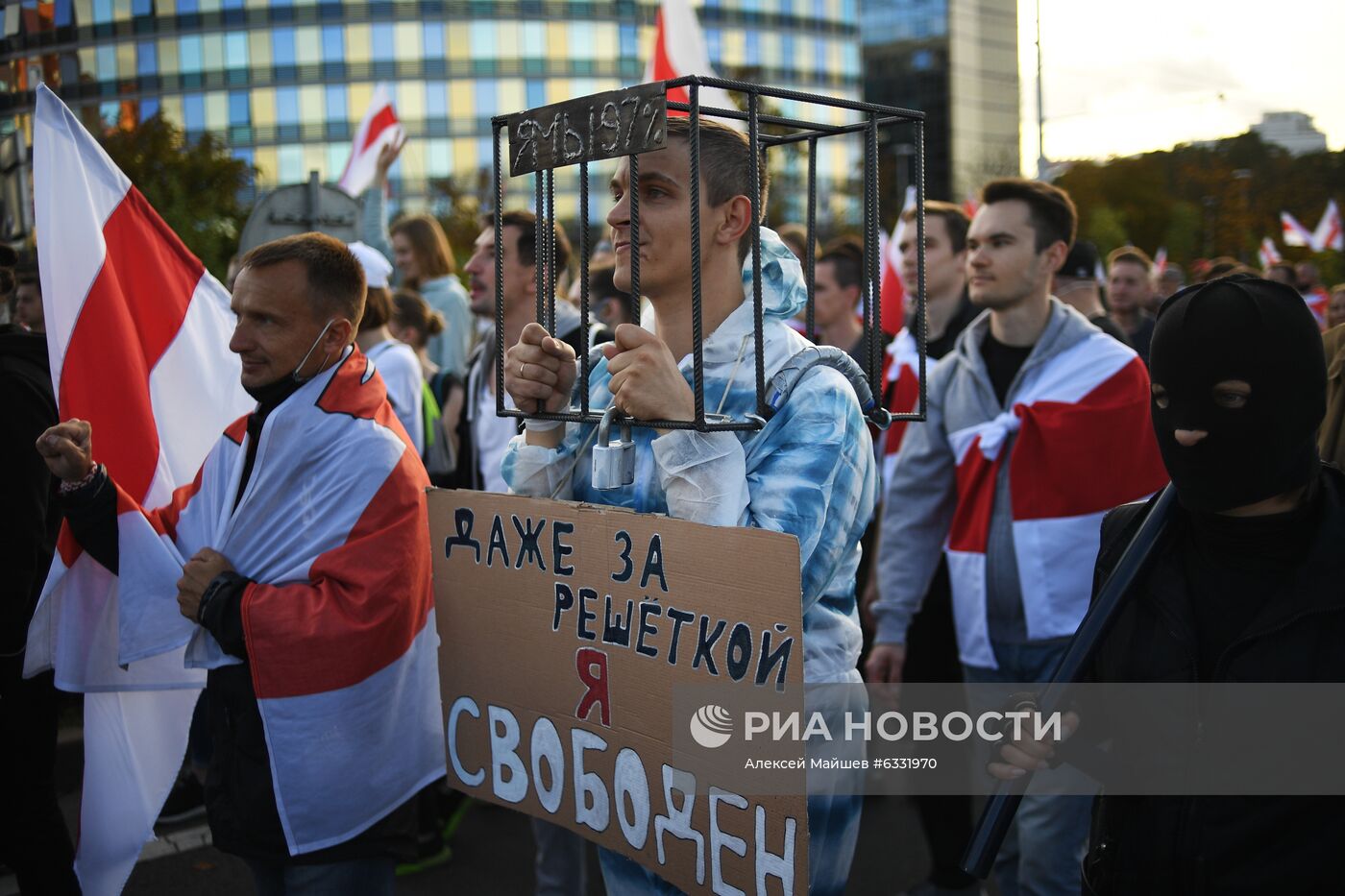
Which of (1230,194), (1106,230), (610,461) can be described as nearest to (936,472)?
(610,461)

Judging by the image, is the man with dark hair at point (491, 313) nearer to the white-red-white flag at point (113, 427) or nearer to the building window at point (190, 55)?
the white-red-white flag at point (113, 427)

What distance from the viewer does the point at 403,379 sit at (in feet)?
17.5

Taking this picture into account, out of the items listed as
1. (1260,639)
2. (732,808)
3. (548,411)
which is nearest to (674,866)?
(732,808)

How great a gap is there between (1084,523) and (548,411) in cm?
199

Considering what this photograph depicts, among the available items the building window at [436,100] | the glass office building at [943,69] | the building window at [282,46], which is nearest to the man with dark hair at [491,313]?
the building window at [282,46]

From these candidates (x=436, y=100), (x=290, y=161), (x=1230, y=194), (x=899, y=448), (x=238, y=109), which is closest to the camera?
(x=899, y=448)

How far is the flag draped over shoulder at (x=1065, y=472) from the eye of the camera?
3602 millimetres

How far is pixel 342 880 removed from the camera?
2764 mm

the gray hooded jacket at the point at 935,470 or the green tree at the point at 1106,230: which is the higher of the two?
the green tree at the point at 1106,230

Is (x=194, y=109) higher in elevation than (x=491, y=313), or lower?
higher

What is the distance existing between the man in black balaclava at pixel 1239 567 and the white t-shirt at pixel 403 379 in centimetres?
381

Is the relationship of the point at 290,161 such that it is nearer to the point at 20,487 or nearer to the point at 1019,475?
the point at 20,487

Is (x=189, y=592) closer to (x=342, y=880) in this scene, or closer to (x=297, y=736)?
(x=297, y=736)

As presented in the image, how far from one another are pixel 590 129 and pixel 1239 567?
52.1 inches
